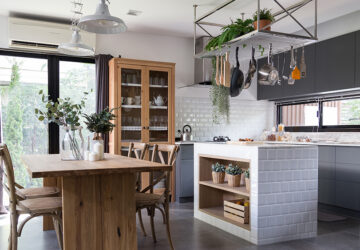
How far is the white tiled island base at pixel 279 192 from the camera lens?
312 cm

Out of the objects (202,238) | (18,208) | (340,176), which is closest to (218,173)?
(202,238)

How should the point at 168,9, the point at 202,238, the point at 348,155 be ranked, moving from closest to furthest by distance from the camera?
the point at 202,238, the point at 348,155, the point at 168,9

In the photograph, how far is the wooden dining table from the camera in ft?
7.47

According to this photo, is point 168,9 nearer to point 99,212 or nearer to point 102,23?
point 102,23

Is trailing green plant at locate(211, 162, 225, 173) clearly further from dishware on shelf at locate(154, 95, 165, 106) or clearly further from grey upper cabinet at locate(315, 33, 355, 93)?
grey upper cabinet at locate(315, 33, 355, 93)

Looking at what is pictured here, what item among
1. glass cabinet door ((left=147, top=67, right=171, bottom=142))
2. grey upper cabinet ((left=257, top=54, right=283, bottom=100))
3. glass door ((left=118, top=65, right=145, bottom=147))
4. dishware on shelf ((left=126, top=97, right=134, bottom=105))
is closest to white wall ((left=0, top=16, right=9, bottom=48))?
glass door ((left=118, top=65, right=145, bottom=147))

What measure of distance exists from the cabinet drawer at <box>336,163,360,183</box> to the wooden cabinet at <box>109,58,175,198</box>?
7.49 ft

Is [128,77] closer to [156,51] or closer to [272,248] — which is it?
[156,51]

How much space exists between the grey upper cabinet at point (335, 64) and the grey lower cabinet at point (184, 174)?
2083mm

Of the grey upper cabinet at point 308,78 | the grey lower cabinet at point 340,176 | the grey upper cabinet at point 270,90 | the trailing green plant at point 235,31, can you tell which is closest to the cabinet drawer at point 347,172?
the grey lower cabinet at point 340,176

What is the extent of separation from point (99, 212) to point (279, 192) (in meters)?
1.66

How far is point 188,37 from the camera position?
19.1 ft

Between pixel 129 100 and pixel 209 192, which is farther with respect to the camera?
pixel 129 100

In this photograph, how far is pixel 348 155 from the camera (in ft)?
13.8
